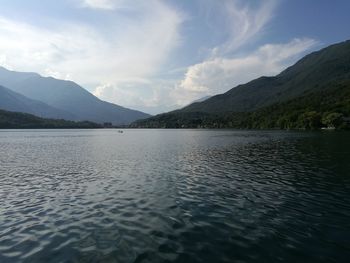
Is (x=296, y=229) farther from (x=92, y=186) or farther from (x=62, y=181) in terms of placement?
(x=62, y=181)

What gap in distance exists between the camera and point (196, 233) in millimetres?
23266

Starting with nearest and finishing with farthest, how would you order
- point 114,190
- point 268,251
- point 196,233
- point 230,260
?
1. point 230,260
2. point 268,251
3. point 196,233
4. point 114,190

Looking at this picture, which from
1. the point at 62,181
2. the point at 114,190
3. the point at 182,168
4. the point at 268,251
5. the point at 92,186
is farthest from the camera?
the point at 182,168

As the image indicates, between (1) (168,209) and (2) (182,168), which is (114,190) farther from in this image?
(2) (182,168)

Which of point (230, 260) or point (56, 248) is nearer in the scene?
point (230, 260)

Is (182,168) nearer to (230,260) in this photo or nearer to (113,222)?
(113,222)

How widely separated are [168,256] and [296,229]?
1090 cm

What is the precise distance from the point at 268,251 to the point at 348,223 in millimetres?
9743

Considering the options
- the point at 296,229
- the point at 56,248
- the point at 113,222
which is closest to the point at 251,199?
the point at 296,229

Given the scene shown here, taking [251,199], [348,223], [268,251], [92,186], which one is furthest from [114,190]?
[348,223]

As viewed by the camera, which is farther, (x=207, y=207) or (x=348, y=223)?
(x=207, y=207)

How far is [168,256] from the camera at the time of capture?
19188mm

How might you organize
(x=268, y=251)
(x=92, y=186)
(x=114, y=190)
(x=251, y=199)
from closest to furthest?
1. (x=268, y=251)
2. (x=251, y=199)
3. (x=114, y=190)
4. (x=92, y=186)

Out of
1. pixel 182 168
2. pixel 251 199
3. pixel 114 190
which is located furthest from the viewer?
pixel 182 168
